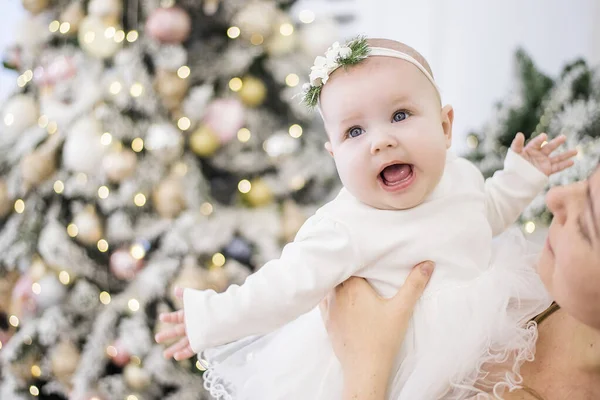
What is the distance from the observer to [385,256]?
1.06 metres

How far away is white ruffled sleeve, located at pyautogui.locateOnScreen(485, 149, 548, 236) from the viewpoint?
1.23 meters

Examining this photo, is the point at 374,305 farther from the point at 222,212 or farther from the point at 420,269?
the point at 222,212

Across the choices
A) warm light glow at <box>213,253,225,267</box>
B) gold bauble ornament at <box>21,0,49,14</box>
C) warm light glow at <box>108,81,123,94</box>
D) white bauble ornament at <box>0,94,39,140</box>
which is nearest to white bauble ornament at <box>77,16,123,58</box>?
warm light glow at <box>108,81,123,94</box>

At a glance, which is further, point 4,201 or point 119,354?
point 4,201

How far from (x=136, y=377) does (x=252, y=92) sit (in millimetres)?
1162

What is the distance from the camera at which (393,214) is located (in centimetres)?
106

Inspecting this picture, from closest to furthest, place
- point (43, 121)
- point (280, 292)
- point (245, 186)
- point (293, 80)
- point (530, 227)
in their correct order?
1. point (280, 292)
2. point (530, 227)
3. point (293, 80)
4. point (245, 186)
5. point (43, 121)

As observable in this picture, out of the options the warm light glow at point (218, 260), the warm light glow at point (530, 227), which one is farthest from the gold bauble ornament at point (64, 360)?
the warm light glow at point (530, 227)

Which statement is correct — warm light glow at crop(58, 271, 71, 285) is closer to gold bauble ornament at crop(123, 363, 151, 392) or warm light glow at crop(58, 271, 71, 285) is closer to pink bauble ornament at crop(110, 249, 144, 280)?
pink bauble ornament at crop(110, 249, 144, 280)

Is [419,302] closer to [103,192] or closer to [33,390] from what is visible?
[103,192]

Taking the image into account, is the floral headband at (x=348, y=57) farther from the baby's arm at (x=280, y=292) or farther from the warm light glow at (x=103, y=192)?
the warm light glow at (x=103, y=192)

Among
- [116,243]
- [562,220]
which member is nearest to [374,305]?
[562,220]

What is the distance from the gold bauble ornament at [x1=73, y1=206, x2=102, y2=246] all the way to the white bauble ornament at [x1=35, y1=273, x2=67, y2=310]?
0.19 m

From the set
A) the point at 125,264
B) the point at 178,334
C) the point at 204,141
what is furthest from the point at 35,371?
the point at 178,334
